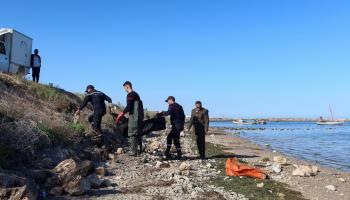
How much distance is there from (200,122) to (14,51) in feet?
34.3

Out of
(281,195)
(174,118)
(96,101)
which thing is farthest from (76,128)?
(281,195)

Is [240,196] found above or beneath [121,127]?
beneath

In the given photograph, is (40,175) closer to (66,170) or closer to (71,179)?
(66,170)

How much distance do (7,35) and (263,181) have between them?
14281 mm

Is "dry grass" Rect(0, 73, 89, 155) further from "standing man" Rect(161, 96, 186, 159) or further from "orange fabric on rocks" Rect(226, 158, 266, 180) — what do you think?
"orange fabric on rocks" Rect(226, 158, 266, 180)

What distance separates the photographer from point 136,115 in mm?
14492

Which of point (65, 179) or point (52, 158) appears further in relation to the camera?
point (52, 158)

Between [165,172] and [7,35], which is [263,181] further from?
[7,35]

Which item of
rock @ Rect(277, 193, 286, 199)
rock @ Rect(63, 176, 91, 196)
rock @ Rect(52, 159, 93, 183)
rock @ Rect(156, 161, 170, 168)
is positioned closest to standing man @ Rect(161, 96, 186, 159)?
rock @ Rect(156, 161, 170, 168)

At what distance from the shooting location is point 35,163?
413 inches

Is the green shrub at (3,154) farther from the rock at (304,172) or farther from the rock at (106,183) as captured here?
the rock at (304,172)

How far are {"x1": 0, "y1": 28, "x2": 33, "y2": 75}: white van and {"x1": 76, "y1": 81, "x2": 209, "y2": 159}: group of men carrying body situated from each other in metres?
7.73

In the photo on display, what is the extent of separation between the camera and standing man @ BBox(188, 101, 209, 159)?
16.1 meters

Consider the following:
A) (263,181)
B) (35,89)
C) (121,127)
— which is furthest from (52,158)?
(35,89)
